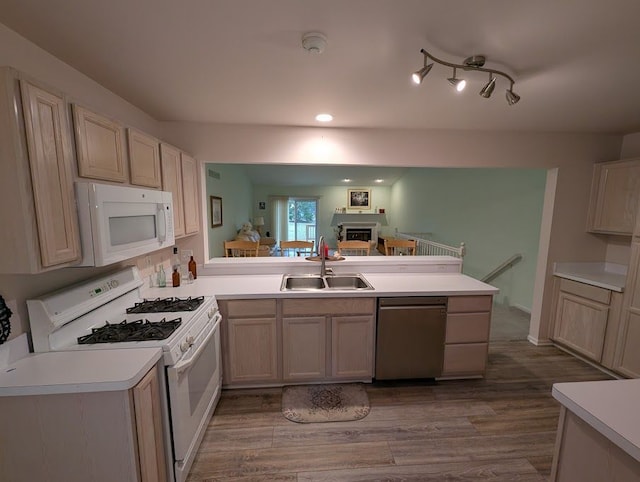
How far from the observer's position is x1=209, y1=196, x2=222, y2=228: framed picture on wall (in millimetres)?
4840

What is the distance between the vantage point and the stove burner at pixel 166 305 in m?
1.90

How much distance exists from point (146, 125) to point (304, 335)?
233 centimetres

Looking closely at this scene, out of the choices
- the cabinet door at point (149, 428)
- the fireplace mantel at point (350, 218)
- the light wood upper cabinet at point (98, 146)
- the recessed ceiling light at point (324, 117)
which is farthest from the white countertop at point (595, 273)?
the fireplace mantel at point (350, 218)

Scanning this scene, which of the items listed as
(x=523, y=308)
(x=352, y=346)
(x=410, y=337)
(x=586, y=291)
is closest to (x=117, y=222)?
(x=352, y=346)

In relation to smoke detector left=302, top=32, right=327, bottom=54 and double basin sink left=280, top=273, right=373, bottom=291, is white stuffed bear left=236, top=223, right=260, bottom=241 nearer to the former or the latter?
double basin sink left=280, top=273, right=373, bottom=291

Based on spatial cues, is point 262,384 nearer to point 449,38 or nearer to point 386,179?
point 449,38

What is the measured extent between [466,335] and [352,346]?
1036mm

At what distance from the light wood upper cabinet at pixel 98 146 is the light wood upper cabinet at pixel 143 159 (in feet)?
0.28

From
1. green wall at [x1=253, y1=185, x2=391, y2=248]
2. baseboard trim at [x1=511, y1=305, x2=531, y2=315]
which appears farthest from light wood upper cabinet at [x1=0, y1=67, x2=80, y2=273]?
green wall at [x1=253, y1=185, x2=391, y2=248]

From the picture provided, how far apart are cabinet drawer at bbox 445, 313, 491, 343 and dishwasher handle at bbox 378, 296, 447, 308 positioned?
17 cm

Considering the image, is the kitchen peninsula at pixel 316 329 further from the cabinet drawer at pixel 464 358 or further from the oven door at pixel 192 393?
the oven door at pixel 192 393

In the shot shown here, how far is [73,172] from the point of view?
1.30m

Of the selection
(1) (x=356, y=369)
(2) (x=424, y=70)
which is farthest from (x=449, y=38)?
(1) (x=356, y=369)

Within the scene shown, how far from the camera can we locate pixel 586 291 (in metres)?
2.86
